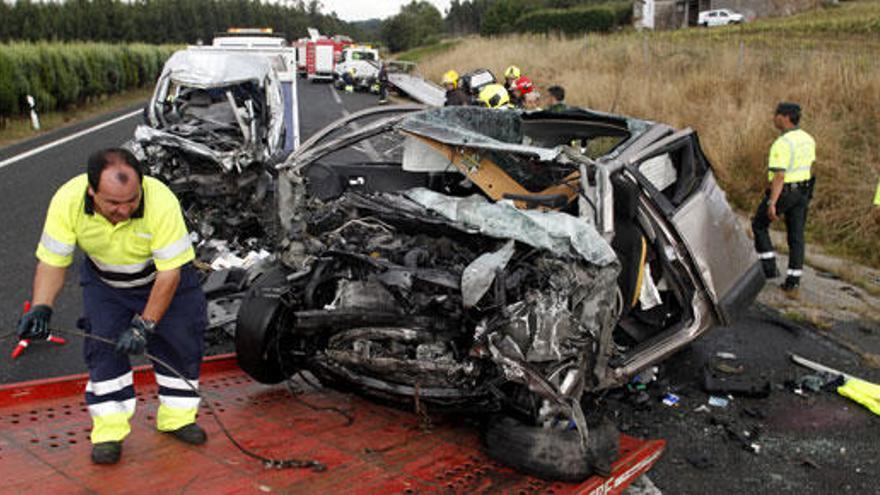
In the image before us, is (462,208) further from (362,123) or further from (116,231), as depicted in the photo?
(116,231)

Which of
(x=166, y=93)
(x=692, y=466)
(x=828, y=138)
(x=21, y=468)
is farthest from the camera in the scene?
(x=828, y=138)

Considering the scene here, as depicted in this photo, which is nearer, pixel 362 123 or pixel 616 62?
pixel 362 123

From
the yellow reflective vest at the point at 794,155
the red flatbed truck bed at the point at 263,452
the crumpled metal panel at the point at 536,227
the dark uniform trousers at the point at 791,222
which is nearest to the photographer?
the red flatbed truck bed at the point at 263,452

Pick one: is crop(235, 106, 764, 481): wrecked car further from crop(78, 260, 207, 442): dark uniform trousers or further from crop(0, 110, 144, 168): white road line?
crop(0, 110, 144, 168): white road line

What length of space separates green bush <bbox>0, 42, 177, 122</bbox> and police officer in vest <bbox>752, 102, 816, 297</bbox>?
667 inches

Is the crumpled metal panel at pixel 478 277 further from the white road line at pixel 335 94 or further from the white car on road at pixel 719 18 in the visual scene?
the white car on road at pixel 719 18

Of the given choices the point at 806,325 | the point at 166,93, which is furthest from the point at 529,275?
the point at 166,93

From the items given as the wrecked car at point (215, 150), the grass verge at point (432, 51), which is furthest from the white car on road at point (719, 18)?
the wrecked car at point (215, 150)

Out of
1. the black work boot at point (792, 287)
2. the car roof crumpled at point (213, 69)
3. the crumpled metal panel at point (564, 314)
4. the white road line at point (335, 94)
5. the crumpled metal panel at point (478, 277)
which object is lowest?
the black work boot at point (792, 287)

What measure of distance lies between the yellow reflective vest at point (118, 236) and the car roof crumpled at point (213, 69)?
5.25m

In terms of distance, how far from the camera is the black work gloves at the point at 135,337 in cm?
321

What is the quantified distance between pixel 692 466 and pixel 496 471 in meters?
1.12

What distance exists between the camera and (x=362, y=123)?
16.0 ft

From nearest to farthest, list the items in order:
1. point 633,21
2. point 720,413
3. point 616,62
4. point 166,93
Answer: point 720,413, point 166,93, point 616,62, point 633,21
